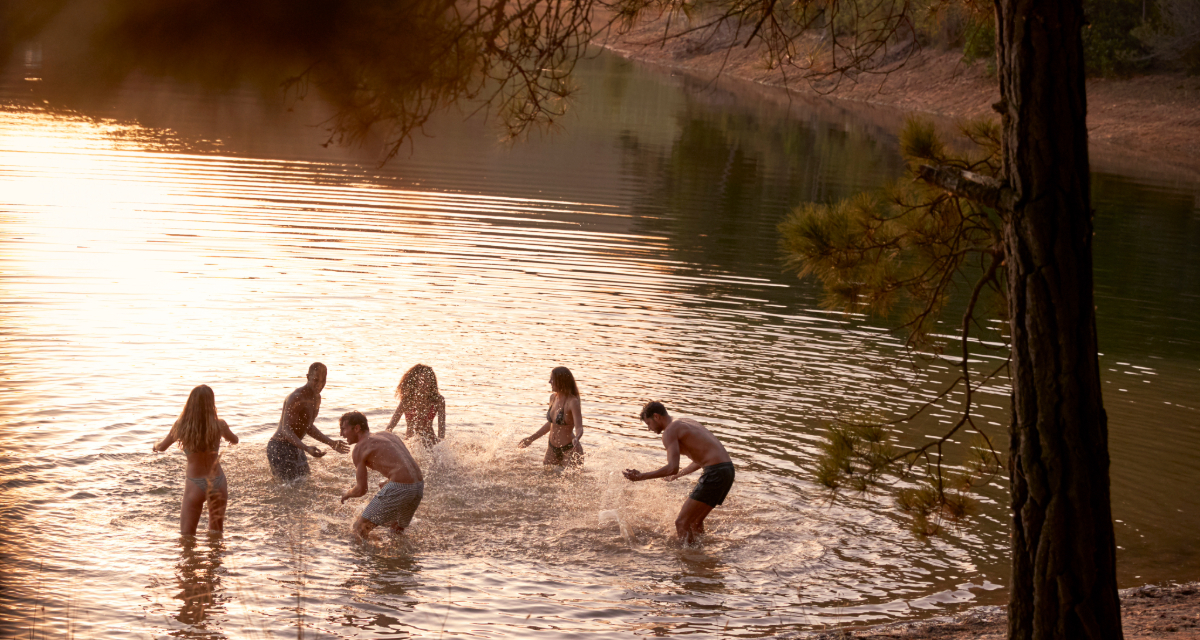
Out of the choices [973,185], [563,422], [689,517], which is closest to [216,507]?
[563,422]

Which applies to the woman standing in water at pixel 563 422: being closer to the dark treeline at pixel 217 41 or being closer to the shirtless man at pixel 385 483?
the shirtless man at pixel 385 483

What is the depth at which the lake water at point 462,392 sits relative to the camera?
8.10 metres

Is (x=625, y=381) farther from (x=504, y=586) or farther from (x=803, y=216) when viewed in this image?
(x=803, y=216)

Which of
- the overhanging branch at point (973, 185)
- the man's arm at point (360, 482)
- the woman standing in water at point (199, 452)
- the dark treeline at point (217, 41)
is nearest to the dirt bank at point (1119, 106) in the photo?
the man's arm at point (360, 482)

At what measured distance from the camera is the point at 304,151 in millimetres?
36281

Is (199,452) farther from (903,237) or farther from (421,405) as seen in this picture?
(903,237)

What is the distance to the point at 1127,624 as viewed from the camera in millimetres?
7555

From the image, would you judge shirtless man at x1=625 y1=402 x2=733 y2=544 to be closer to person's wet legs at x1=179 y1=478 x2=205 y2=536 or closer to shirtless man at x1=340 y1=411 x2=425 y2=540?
shirtless man at x1=340 y1=411 x2=425 y2=540

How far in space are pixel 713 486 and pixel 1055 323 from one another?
5.07 m

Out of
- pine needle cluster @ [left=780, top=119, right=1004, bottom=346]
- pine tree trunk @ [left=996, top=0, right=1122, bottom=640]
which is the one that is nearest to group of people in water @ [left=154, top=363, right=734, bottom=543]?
pine needle cluster @ [left=780, top=119, right=1004, bottom=346]

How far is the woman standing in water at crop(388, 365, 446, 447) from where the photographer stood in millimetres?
11500

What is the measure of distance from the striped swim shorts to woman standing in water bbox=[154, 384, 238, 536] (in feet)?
4.21

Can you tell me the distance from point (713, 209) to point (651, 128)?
22.1 metres

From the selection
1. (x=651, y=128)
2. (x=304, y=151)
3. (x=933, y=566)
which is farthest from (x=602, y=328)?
(x=651, y=128)
